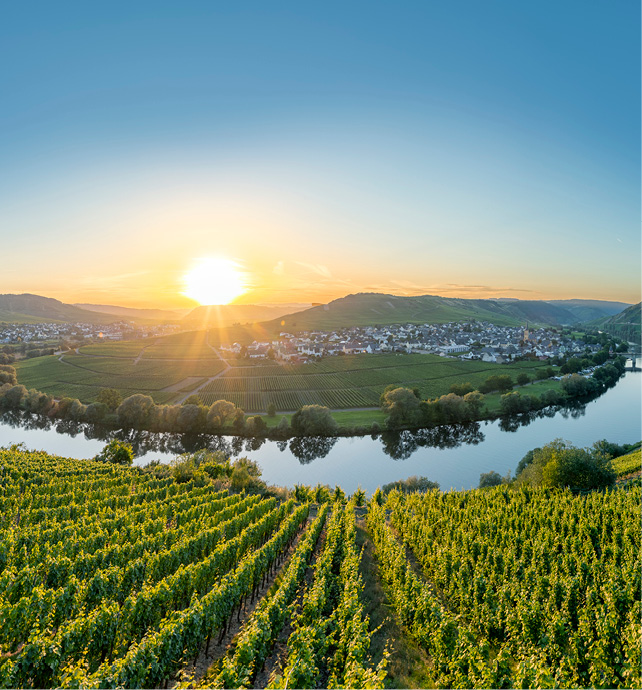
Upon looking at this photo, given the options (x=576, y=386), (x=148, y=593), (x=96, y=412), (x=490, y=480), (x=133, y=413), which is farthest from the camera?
(x=576, y=386)

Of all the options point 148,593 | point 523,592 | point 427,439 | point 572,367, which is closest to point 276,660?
point 148,593

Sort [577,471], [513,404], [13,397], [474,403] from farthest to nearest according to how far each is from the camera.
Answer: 1. [13,397]
2. [513,404]
3. [474,403]
4. [577,471]

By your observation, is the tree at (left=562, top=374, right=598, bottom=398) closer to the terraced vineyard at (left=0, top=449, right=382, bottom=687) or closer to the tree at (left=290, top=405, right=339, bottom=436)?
the tree at (left=290, top=405, right=339, bottom=436)

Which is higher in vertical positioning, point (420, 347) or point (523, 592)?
point (420, 347)

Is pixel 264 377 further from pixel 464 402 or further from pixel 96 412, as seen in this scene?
pixel 464 402

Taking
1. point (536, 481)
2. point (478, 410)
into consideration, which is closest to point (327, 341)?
point (478, 410)

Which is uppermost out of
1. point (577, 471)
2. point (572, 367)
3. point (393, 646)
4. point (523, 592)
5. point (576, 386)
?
point (523, 592)
